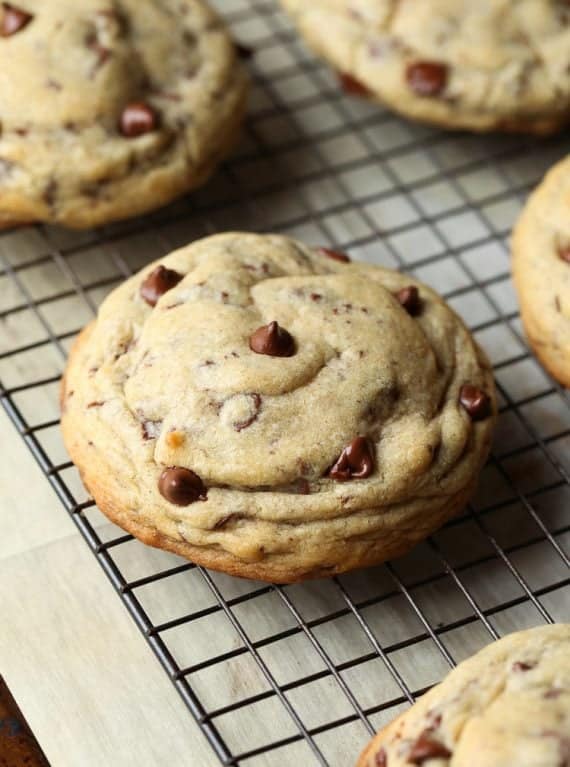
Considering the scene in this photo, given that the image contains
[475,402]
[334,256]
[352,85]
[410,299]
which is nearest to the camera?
[475,402]

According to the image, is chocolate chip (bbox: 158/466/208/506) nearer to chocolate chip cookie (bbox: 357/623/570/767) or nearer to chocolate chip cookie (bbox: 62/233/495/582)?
chocolate chip cookie (bbox: 62/233/495/582)

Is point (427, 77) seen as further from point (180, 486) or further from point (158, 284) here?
point (180, 486)

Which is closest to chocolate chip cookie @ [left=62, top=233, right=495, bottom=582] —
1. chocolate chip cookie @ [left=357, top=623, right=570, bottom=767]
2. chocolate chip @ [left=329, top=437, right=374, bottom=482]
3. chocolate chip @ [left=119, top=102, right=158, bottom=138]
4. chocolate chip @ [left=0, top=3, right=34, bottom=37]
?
chocolate chip @ [left=329, top=437, right=374, bottom=482]

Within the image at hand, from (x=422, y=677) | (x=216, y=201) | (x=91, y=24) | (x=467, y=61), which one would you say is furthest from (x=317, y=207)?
(x=422, y=677)

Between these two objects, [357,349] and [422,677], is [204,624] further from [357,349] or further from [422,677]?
[357,349]

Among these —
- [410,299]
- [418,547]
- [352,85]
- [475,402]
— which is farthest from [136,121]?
[418,547]

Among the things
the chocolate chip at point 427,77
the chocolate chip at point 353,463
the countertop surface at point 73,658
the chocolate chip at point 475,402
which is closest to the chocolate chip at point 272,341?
the chocolate chip at point 353,463
